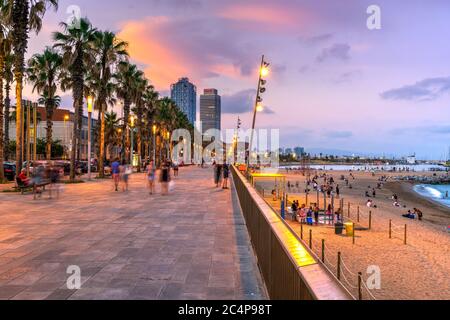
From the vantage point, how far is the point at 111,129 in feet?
248

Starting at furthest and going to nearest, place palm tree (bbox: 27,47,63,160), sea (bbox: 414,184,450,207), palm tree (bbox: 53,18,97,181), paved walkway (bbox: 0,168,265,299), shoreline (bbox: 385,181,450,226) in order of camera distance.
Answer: sea (bbox: 414,184,450,207) → shoreline (bbox: 385,181,450,226) → palm tree (bbox: 27,47,63,160) → palm tree (bbox: 53,18,97,181) → paved walkway (bbox: 0,168,265,299)

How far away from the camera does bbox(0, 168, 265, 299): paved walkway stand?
204 inches

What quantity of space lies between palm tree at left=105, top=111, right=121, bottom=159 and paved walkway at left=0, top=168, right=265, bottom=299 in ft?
210

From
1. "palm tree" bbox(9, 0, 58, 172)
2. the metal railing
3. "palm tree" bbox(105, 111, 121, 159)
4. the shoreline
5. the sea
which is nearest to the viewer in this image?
the metal railing

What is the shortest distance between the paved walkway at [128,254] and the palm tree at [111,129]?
210 ft

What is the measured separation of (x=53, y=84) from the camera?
33531mm

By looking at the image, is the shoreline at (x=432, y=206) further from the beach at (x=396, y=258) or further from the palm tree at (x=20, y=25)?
the palm tree at (x=20, y=25)

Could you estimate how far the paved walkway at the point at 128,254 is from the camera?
5.18 m

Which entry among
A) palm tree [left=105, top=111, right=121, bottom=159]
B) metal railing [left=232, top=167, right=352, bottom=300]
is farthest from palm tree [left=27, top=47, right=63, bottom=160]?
palm tree [left=105, top=111, right=121, bottom=159]

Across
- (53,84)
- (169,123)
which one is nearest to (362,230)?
(53,84)

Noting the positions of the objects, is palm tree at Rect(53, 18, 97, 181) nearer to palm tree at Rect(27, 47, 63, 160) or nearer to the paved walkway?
palm tree at Rect(27, 47, 63, 160)

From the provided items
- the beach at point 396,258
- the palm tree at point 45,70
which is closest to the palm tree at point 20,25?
the palm tree at point 45,70

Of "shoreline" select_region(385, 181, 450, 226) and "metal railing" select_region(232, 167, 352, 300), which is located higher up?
"metal railing" select_region(232, 167, 352, 300)
